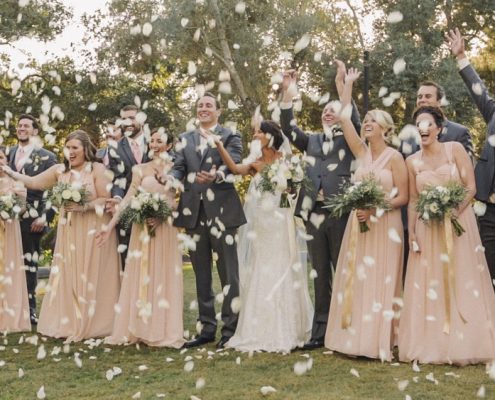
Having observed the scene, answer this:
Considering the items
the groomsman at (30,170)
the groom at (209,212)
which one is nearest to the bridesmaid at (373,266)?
the groom at (209,212)

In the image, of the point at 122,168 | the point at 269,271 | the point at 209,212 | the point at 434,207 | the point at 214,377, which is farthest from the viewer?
the point at 122,168

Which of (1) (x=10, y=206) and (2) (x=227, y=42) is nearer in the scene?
(1) (x=10, y=206)

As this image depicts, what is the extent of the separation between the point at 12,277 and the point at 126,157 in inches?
77.5

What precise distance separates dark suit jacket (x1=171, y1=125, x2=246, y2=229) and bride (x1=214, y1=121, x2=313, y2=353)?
0.17 m

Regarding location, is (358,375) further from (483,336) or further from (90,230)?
(90,230)

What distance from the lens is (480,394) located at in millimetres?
4980

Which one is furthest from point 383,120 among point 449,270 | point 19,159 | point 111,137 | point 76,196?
point 19,159

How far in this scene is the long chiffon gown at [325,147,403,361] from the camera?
20.6 ft

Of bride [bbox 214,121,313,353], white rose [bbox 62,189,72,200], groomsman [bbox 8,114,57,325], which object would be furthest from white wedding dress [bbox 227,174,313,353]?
groomsman [bbox 8,114,57,325]

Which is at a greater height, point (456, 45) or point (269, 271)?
point (456, 45)

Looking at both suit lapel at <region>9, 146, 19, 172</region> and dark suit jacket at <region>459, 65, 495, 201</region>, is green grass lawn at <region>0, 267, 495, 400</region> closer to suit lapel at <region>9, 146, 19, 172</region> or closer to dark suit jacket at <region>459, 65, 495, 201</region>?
dark suit jacket at <region>459, 65, 495, 201</region>

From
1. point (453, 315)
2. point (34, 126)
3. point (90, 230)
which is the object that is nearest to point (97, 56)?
point (34, 126)

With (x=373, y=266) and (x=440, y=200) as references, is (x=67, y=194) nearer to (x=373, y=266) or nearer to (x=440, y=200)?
(x=373, y=266)

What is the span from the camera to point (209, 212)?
7203 mm
